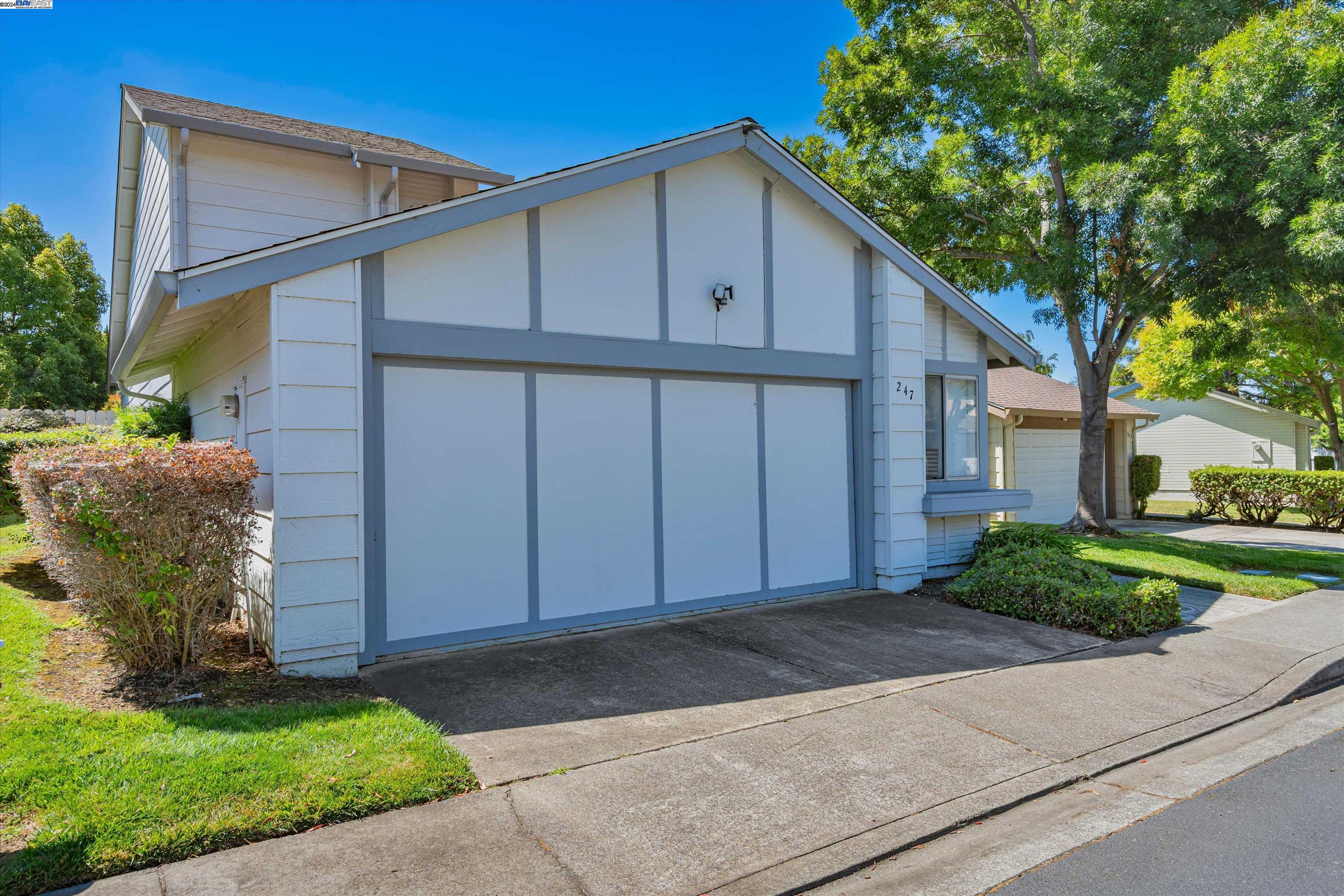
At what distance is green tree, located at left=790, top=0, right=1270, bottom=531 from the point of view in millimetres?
12336

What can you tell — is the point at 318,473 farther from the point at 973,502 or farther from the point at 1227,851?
the point at 973,502

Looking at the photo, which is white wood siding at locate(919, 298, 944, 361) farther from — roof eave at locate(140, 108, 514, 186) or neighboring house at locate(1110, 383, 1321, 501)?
neighboring house at locate(1110, 383, 1321, 501)

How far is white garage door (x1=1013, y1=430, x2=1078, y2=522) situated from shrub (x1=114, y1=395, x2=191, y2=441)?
1575cm

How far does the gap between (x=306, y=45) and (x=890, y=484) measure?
10.7 m

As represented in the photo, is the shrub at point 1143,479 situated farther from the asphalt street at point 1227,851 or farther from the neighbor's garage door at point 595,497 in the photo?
the asphalt street at point 1227,851

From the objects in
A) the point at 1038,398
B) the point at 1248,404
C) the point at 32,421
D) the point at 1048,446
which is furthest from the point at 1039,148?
the point at 32,421

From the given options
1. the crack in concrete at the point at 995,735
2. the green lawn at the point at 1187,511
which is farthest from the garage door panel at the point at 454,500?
the green lawn at the point at 1187,511

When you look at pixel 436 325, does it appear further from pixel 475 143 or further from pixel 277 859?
pixel 475 143

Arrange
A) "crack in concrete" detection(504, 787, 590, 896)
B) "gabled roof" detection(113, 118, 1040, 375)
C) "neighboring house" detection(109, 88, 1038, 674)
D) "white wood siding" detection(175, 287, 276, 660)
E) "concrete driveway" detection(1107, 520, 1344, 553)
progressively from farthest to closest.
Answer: "concrete driveway" detection(1107, 520, 1344, 553) → "white wood siding" detection(175, 287, 276, 660) → "neighboring house" detection(109, 88, 1038, 674) → "gabled roof" detection(113, 118, 1040, 375) → "crack in concrete" detection(504, 787, 590, 896)

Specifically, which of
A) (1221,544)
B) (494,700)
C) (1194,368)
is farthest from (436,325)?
(1194,368)

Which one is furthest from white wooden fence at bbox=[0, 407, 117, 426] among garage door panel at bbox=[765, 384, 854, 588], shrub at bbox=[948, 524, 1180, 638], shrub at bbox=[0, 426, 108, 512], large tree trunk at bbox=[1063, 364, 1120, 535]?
large tree trunk at bbox=[1063, 364, 1120, 535]

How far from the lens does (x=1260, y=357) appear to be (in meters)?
21.5

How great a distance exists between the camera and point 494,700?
4.94 m

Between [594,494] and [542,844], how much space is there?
12.3 feet
